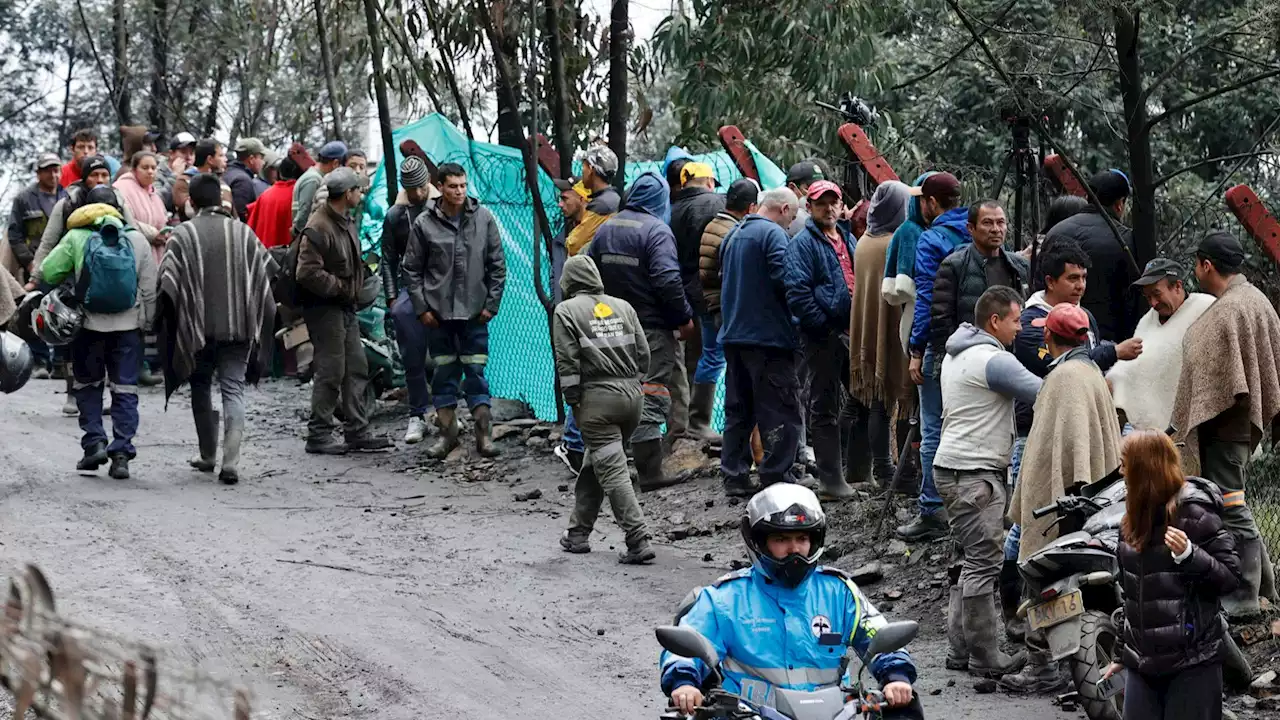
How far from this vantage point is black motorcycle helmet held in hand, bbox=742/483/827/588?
5.45m

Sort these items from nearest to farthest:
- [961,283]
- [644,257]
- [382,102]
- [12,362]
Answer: [12,362]
[961,283]
[644,257]
[382,102]

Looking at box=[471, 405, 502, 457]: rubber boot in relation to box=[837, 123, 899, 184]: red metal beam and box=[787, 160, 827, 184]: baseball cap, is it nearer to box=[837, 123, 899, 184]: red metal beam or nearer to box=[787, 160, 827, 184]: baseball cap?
box=[787, 160, 827, 184]: baseball cap

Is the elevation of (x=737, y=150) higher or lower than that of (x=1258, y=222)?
higher

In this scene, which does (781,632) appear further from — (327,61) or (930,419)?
(327,61)

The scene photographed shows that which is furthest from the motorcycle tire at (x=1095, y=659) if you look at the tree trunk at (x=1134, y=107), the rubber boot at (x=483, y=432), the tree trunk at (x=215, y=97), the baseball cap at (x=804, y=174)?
the tree trunk at (x=215, y=97)

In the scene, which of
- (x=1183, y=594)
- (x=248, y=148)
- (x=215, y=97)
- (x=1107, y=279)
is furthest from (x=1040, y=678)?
(x=215, y=97)

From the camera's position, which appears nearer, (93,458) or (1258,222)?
(1258,222)

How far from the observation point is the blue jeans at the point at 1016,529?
792cm

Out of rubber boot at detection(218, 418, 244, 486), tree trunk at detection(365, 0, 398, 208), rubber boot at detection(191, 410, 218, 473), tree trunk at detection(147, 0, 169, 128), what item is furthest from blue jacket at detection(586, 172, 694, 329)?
tree trunk at detection(147, 0, 169, 128)

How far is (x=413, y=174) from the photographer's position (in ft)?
45.5

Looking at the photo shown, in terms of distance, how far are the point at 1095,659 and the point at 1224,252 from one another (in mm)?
2332

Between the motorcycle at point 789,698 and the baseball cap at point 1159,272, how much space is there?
3600 millimetres

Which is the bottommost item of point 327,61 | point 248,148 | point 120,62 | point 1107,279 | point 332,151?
point 1107,279

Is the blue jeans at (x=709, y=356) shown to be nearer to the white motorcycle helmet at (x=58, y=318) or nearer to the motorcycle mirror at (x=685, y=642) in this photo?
the white motorcycle helmet at (x=58, y=318)
